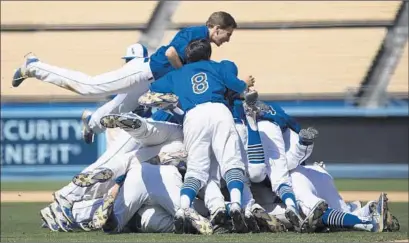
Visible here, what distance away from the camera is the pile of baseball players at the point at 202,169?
24.0ft

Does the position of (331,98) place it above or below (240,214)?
above

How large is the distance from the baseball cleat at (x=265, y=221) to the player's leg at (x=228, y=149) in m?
0.14

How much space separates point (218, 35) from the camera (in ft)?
26.5

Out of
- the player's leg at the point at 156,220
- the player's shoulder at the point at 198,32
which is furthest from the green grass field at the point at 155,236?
the player's shoulder at the point at 198,32

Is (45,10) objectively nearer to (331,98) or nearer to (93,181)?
(331,98)

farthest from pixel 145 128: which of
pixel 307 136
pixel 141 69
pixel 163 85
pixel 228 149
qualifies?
pixel 307 136

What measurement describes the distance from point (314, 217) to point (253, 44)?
10.00 meters

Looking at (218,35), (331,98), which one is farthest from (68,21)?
(218,35)

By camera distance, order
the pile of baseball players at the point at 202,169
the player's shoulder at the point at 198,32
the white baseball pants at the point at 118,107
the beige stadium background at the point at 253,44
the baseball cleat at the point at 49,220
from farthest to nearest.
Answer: the beige stadium background at the point at 253,44
the white baseball pants at the point at 118,107
the baseball cleat at the point at 49,220
the player's shoulder at the point at 198,32
the pile of baseball players at the point at 202,169

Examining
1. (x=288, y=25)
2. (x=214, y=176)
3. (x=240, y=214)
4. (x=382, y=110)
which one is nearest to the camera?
(x=240, y=214)

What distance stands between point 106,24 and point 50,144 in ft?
10.5

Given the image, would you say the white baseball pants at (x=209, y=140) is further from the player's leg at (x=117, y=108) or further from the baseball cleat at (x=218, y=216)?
the player's leg at (x=117, y=108)

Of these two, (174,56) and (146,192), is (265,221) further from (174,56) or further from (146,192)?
(174,56)

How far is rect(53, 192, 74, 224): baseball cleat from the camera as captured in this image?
311 inches
